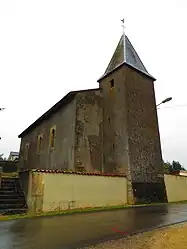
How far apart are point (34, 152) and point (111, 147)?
425 inches

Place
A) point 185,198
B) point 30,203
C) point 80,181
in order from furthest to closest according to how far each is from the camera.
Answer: point 185,198
point 80,181
point 30,203

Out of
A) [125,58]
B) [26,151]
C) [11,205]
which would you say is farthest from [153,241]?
[26,151]

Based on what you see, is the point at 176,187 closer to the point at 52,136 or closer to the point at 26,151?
the point at 52,136

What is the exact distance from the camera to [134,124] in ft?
57.1

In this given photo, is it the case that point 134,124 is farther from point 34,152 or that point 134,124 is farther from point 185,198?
point 34,152

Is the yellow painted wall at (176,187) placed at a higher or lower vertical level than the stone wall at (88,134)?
lower

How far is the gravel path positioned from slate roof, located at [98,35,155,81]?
15.6 meters

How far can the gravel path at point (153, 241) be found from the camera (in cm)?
482

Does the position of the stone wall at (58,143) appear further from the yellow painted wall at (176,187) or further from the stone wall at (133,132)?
the yellow painted wall at (176,187)

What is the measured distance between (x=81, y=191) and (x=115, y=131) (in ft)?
22.6

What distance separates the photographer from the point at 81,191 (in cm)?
1223

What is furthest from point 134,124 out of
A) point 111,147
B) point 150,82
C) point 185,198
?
point 185,198

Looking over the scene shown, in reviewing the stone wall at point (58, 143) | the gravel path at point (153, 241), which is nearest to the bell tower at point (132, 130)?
the stone wall at point (58, 143)

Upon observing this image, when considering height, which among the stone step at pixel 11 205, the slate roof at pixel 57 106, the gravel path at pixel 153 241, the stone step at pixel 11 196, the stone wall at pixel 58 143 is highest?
the slate roof at pixel 57 106
